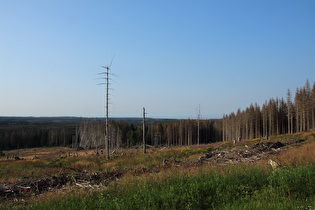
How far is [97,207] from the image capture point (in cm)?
573

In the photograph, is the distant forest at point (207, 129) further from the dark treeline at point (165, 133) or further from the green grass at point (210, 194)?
the green grass at point (210, 194)

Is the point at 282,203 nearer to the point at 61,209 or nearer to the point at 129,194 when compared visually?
the point at 129,194

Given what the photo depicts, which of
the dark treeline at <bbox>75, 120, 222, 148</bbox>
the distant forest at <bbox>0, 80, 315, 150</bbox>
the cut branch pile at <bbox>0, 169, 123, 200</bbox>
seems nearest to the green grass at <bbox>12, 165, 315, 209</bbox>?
the cut branch pile at <bbox>0, 169, 123, 200</bbox>

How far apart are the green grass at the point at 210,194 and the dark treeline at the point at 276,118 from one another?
4642cm

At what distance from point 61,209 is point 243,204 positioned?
4.17 metres

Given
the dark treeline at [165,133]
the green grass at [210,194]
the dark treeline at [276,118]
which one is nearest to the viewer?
the green grass at [210,194]

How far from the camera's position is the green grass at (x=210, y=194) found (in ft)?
18.2

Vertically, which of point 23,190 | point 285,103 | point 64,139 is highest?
point 285,103

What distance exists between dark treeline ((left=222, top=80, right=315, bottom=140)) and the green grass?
152 ft

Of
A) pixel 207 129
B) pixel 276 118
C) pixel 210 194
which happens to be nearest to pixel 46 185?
pixel 210 194

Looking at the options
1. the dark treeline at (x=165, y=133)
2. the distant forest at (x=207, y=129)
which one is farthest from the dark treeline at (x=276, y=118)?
the dark treeline at (x=165, y=133)

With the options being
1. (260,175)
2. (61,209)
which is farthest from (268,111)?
(61,209)

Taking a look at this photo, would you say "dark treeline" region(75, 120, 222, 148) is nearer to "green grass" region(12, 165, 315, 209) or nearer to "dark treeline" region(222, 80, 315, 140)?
"dark treeline" region(222, 80, 315, 140)

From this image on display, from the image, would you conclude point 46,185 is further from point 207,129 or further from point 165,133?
point 207,129
